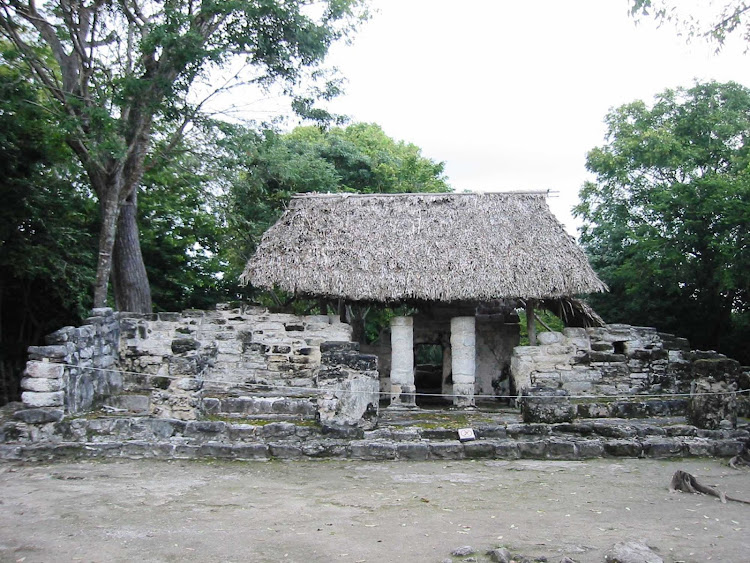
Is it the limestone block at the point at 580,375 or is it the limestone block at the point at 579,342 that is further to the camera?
the limestone block at the point at 579,342

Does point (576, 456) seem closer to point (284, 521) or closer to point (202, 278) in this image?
point (284, 521)

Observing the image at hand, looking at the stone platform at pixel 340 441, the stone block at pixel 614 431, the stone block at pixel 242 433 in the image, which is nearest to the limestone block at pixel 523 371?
the stone platform at pixel 340 441

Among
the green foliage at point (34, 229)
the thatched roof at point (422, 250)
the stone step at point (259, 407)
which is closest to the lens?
the stone step at point (259, 407)

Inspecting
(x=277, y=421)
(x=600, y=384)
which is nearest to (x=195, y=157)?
(x=277, y=421)

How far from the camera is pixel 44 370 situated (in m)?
8.28

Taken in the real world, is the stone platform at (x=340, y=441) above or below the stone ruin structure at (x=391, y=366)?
below

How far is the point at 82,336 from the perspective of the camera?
31.6 feet

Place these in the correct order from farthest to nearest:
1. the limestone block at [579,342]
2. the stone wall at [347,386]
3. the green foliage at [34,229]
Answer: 1. the green foliage at [34,229]
2. the limestone block at [579,342]
3. the stone wall at [347,386]

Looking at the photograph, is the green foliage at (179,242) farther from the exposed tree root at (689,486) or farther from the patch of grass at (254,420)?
the exposed tree root at (689,486)

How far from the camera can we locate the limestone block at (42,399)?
26.7 ft

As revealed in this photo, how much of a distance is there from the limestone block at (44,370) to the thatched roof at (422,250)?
4315mm

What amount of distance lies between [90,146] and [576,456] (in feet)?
30.1

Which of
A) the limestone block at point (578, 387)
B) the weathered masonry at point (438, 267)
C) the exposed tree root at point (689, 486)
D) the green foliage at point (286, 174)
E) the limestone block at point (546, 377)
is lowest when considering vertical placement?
the exposed tree root at point (689, 486)

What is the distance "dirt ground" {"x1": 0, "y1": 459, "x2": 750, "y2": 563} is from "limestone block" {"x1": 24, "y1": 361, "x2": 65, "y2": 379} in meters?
1.25
